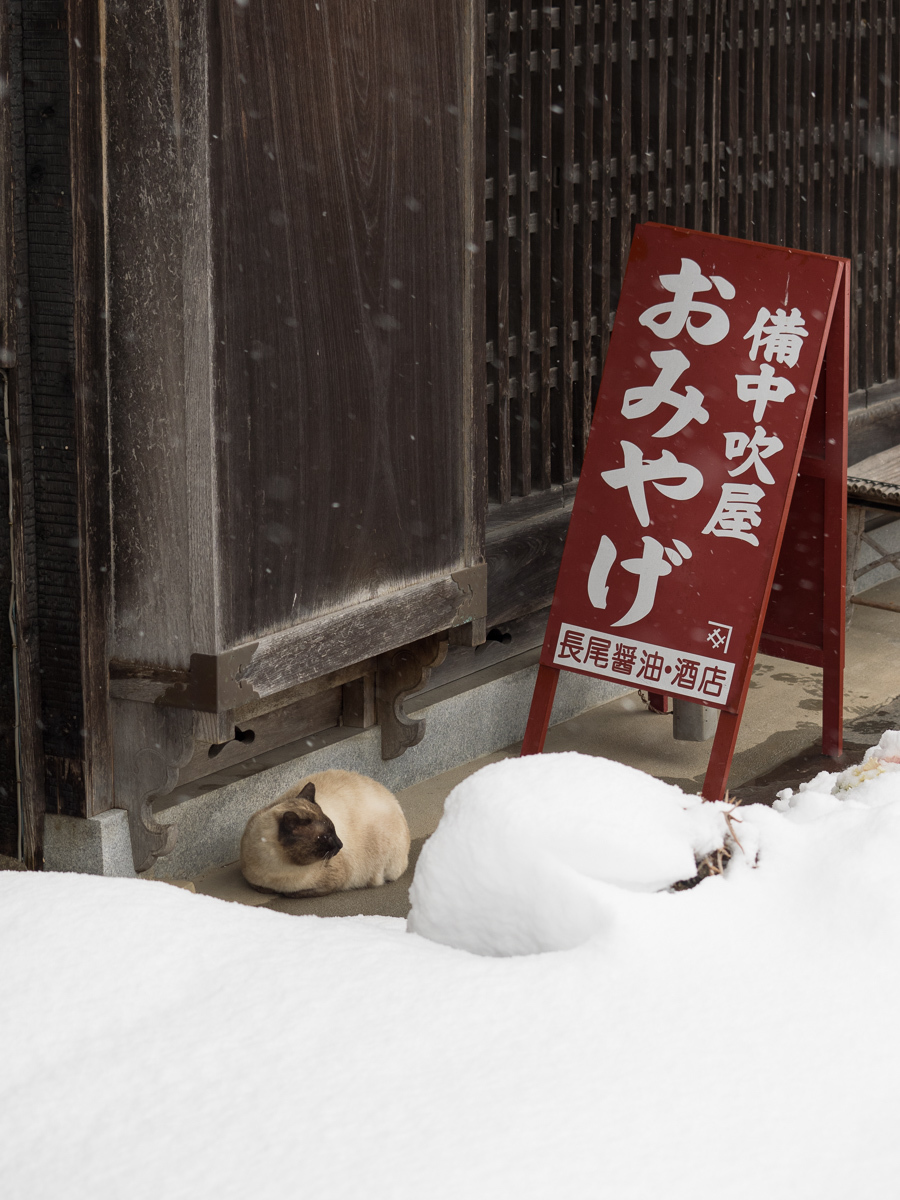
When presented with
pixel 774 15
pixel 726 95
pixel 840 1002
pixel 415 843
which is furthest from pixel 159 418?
pixel 774 15

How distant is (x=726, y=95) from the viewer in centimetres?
620

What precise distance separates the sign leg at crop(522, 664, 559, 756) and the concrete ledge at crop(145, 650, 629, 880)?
1.14ft

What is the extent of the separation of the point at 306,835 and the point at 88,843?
24.1 inches

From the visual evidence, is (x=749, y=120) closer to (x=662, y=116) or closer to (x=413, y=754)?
(x=662, y=116)

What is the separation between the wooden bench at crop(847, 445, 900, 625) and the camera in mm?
6020

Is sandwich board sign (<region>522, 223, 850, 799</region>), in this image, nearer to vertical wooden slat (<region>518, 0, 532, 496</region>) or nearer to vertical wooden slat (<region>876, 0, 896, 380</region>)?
vertical wooden slat (<region>518, 0, 532, 496</region>)

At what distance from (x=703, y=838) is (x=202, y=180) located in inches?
89.6

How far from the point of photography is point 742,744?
5.53 metres

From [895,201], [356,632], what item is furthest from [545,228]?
[895,201]

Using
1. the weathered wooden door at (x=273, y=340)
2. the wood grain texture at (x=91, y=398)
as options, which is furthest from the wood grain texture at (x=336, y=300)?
the wood grain texture at (x=91, y=398)

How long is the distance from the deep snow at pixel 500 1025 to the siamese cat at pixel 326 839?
90.7 inches

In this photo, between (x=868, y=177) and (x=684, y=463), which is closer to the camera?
(x=684, y=463)

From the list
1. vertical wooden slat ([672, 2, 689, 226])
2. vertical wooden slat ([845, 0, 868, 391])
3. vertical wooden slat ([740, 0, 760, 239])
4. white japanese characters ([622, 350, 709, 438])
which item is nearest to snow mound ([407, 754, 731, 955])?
white japanese characters ([622, 350, 709, 438])

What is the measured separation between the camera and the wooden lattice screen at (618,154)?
510 centimetres
